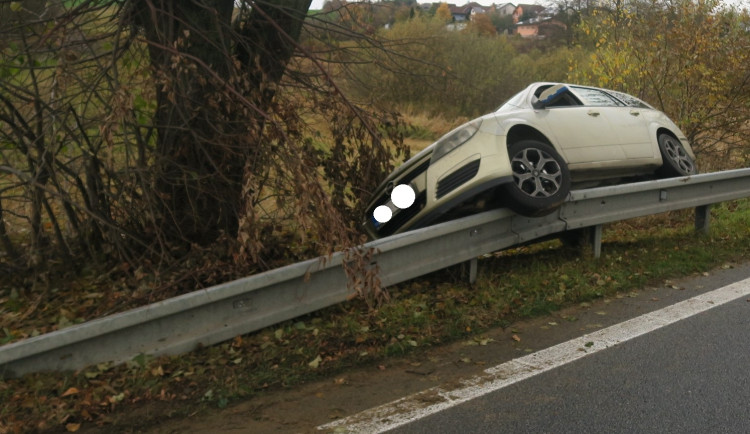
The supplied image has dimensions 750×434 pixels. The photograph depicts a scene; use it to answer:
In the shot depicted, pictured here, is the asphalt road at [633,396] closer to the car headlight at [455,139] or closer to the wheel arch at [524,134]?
the car headlight at [455,139]

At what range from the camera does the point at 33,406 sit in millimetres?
4055

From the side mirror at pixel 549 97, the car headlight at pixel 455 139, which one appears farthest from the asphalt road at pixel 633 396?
the side mirror at pixel 549 97

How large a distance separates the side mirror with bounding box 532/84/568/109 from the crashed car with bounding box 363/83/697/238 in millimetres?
11

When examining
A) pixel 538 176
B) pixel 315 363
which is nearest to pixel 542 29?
pixel 538 176

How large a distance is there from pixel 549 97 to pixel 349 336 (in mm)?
3780

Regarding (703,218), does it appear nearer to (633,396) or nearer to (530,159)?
(530,159)

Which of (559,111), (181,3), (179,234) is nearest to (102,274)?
(179,234)

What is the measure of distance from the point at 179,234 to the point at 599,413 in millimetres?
3903

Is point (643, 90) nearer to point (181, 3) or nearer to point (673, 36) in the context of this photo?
point (673, 36)

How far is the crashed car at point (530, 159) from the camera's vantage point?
639 cm

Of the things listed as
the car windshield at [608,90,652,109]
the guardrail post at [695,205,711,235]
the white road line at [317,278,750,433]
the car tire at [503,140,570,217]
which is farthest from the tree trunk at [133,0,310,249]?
the guardrail post at [695,205,711,235]

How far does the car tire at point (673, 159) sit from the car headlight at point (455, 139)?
2897mm

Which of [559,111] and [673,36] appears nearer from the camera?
[559,111]

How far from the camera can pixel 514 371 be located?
4.57m
